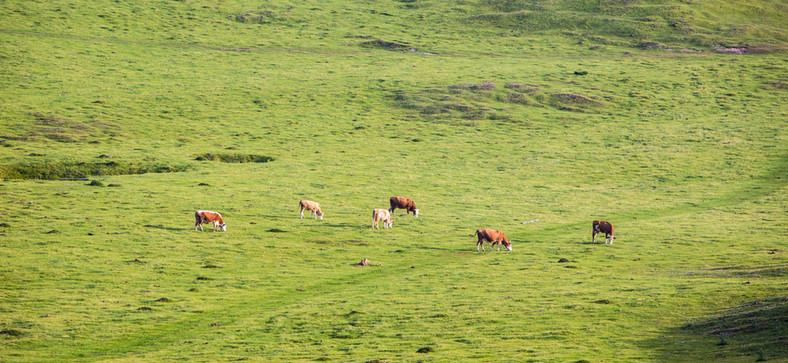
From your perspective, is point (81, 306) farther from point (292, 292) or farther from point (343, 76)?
point (343, 76)

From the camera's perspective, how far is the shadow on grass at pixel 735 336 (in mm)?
18875

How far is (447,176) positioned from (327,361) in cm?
4078

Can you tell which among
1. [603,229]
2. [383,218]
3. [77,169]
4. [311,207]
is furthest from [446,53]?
[603,229]

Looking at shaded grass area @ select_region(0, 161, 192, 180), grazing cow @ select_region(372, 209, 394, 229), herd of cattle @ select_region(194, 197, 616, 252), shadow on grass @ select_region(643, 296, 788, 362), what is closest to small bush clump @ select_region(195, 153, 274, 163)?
shaded grass area @ select_region(0, 161, 192, 180)

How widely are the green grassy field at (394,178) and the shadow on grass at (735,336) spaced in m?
0.16

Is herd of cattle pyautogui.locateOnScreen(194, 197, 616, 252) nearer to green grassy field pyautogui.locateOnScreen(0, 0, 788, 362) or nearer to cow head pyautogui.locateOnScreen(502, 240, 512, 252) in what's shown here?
cow head pyautogui.locateOnScreen(502, 240, 512, 252)

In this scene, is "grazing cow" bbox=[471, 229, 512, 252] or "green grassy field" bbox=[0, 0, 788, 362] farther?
"grazing cow" bbox=[471, 229, 512, 252]

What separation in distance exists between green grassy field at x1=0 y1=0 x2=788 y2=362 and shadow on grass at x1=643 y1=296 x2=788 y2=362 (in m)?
0.16

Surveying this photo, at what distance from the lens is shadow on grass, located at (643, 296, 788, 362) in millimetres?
18875

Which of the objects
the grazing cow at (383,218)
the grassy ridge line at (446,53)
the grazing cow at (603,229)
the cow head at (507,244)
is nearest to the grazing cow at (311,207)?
the grazing cow at (383,218)

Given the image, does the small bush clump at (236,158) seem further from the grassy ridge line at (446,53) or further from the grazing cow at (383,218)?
the grassy ridge line at (446,53)

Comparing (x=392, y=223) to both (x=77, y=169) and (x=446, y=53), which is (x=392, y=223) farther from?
(x=446, y=53)

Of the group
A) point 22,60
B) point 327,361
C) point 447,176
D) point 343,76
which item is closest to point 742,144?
point 447,176

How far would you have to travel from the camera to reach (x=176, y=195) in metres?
48.8
